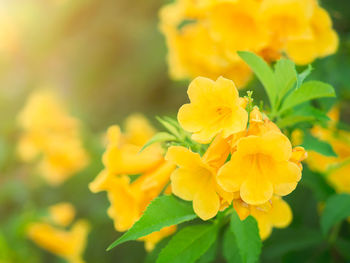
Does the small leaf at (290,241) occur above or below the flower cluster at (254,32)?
below

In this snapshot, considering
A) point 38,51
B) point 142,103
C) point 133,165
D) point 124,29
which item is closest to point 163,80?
point 142,103

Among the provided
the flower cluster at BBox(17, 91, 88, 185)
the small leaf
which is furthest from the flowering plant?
the flower cluster at BBox(17, 91, 88, 185)

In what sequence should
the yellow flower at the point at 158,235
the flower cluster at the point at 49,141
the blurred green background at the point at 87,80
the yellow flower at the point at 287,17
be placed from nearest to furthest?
the yellow flower at the point at 158,235
the yellow flower at the point at 287,17
the blurred green background at the point at 87,80
the flower cluster at the point at 49,141

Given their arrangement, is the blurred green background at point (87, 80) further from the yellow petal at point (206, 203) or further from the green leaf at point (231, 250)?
the yellow petal at point (206, 203)

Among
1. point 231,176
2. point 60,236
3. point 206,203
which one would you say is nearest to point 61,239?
point 60,236

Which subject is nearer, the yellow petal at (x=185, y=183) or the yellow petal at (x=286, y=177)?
the yellow petal at (x=286, y=177)

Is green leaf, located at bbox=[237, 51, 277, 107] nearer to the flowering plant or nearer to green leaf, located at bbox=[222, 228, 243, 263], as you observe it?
the flowering plant

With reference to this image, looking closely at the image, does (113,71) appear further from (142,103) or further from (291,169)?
(291,169)

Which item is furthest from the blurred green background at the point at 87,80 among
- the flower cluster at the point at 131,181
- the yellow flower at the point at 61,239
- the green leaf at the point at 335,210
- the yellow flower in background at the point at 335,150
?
the flower cluster at the point at 131,181
